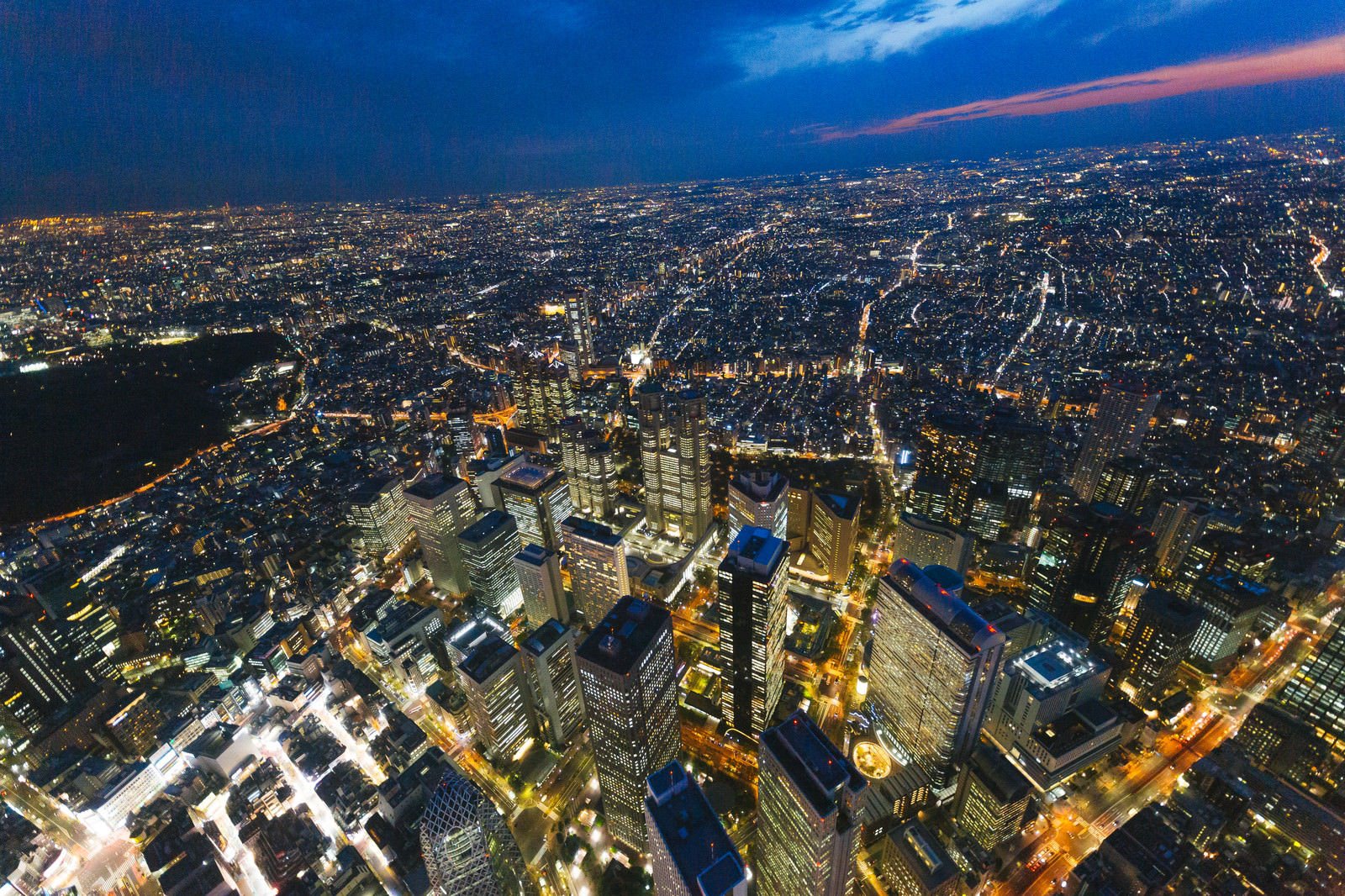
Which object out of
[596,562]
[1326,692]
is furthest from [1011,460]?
[596,562]

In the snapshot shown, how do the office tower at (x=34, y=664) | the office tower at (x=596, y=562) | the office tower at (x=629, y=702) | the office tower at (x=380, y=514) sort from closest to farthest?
the office tower at (x=629, y=702) → the office tower at (x=34, y=664) → the office tower at (x=596, y=562) → the office tower at (x=380, y=514)

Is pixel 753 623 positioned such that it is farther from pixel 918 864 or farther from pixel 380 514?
pixel 380 514

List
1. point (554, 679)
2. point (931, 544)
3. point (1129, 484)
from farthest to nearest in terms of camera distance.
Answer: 1. point (1129, 484)
2. point (931, 544)
3. point (554, 679)

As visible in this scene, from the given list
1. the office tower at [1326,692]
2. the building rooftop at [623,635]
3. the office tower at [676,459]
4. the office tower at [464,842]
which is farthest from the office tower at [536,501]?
the office tower at [1326,692]

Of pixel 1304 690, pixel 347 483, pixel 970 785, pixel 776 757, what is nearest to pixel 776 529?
pixel 970 785

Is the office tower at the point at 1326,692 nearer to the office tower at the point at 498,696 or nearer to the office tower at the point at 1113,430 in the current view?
the office tower at the point at 1113,430

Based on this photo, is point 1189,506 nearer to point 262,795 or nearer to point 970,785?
point 970,785
